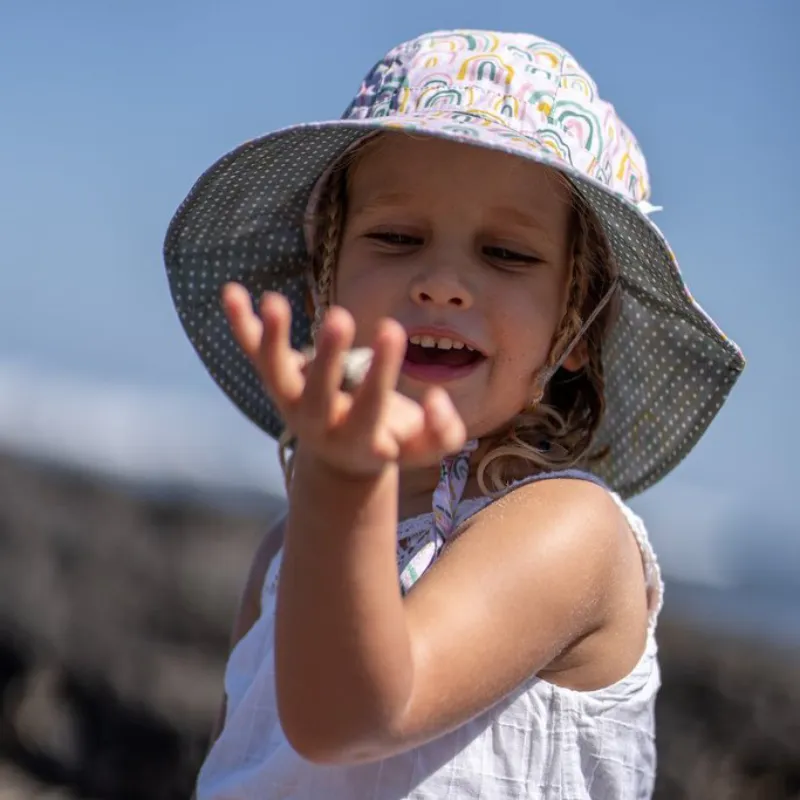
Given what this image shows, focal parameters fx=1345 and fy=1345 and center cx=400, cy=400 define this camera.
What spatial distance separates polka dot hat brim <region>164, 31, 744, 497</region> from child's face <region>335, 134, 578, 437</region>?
0.07 metres

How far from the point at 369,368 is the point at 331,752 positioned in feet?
1.76

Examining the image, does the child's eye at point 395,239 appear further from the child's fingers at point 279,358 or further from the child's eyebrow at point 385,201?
the child's fingers at point 279,358

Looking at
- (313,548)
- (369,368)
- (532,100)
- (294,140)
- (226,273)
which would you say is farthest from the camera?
(226,273)

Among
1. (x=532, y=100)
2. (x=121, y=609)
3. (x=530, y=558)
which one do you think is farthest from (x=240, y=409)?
(x=121, y=609)

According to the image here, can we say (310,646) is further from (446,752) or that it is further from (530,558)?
(446,752)

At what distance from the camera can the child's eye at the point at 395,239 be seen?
7.47 ft

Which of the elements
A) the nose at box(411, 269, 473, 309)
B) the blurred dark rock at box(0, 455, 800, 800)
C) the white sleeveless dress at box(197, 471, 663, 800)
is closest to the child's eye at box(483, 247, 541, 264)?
the nose at box(411, 269, 473, 309)

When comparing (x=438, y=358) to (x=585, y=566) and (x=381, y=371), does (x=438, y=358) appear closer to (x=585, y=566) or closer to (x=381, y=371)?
(x=585, y=566)

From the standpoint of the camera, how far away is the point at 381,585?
1568 mm

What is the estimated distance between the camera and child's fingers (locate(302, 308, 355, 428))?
1370 mm

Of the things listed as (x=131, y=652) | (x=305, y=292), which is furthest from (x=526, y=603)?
(x=131, y=652)

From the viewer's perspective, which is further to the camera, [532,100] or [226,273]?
[226,273]

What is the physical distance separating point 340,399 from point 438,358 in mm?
798

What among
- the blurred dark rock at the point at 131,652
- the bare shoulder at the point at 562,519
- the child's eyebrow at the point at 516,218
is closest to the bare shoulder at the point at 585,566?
the bare shoulder at the point at 562,519
